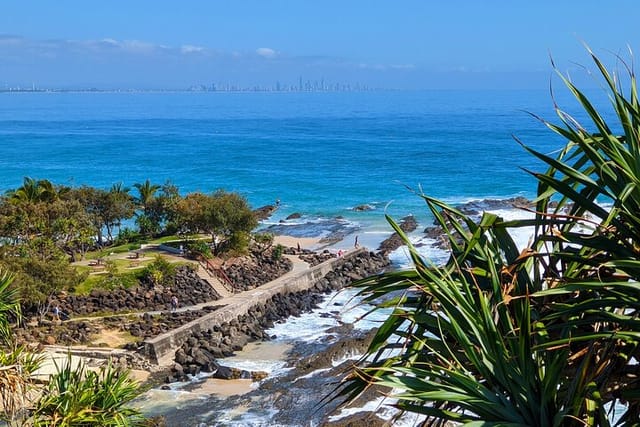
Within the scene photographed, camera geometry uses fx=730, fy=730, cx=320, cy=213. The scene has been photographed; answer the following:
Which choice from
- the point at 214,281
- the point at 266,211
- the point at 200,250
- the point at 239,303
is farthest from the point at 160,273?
the point at 266,211

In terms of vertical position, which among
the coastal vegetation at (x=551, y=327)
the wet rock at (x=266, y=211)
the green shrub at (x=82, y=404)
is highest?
the coastal vegetation at (x=551, y=327)

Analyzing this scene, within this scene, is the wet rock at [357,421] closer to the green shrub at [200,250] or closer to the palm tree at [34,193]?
the green shrub at [200,250]

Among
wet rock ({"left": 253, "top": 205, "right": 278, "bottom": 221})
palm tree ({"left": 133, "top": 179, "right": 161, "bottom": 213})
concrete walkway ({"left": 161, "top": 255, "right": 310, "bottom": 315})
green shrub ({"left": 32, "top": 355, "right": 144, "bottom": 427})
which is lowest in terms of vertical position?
wet rock ({"left": 253, "top": 205, "right": 278, "bottom": 221})

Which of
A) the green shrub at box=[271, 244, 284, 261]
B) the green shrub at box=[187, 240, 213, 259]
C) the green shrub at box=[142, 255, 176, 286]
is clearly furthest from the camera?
the green shrub at box=[271, 244, 284, 261]

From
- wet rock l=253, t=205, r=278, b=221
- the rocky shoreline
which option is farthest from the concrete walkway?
wet rock l=253, t=205, r=278, b=221

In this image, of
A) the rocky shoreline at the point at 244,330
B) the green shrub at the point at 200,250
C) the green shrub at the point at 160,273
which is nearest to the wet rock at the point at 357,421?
the rocky shoreline at the point at 244,330

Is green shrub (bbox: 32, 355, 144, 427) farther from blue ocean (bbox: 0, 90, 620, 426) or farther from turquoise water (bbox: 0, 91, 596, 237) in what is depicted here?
turquoise water (bbox: 0, 91, 596, 237)

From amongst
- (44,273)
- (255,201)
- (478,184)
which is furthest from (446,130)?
(44,273)

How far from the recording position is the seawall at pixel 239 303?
25.7m

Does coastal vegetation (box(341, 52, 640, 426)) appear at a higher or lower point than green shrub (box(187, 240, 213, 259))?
higher

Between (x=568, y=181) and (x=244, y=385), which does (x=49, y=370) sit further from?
(x=568, y=181)

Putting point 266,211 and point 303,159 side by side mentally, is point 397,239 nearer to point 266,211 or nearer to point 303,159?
point 266,211

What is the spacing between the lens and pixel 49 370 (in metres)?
22.7

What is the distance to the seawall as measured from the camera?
25.7m
